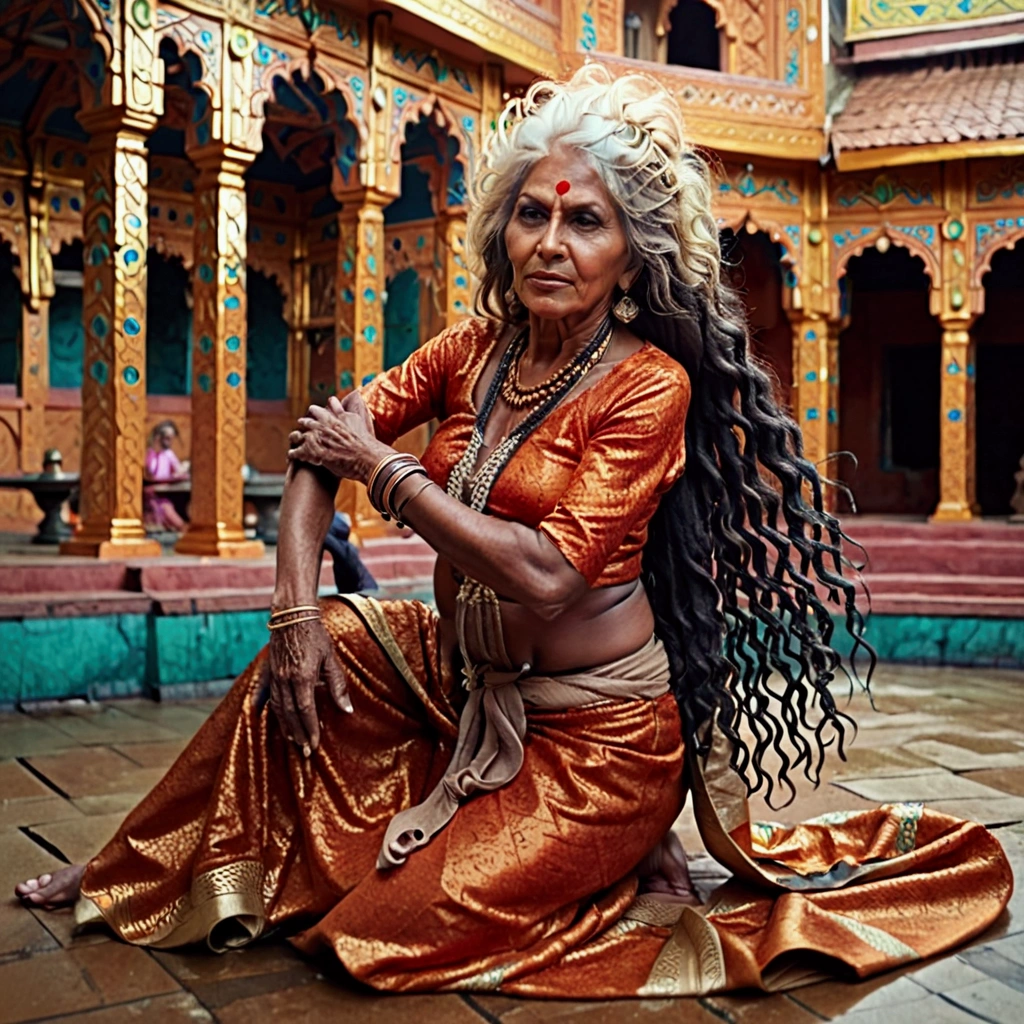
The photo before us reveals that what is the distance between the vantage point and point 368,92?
7602 mm

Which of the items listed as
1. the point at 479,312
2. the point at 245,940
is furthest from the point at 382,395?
the point at 245,940

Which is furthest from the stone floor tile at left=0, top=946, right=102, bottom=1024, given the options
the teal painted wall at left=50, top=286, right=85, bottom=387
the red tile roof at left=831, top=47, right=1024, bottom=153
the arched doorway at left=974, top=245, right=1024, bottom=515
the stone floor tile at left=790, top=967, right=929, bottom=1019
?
the arched doorway at left=974, top=245, right=1024, bottom=515

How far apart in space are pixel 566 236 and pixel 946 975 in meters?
1.59

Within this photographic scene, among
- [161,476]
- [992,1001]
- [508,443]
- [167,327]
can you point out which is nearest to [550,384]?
[508,443]

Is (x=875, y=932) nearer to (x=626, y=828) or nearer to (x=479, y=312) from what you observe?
(x=626, y=828)

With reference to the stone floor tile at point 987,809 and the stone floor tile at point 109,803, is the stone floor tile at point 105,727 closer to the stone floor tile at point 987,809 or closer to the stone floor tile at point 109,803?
the stone floor tile at point 109,803

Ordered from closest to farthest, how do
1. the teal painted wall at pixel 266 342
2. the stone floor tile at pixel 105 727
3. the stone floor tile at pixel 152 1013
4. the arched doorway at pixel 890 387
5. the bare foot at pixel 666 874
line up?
the stone floor tile at pixel 152 1013
the bare foot at pixel 666 874
the stone floor tile at pixel 105 727
the teal painted wall at pixel 266 342
the arched doorway at pixel 890 387

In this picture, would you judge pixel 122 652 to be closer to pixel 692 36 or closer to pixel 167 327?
pixel 167 327

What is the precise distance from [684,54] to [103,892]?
12.3 m

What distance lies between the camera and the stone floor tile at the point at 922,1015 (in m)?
2.09

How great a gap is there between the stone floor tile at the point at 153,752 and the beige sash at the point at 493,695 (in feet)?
7.11

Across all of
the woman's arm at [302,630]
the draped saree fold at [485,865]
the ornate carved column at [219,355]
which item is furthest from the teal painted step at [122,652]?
the woman's arm at [302,630]

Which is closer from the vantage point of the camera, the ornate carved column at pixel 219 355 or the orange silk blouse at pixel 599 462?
the orange silk blouse at pixel 599 462

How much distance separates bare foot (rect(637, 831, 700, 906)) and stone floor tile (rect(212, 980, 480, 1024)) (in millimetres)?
599
